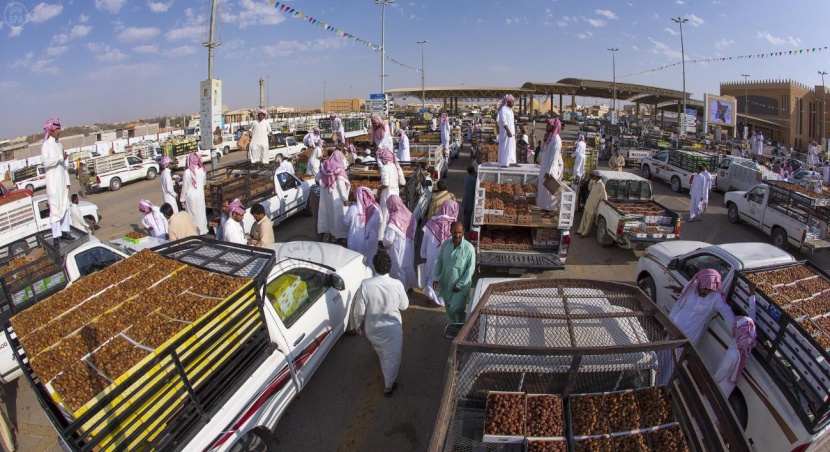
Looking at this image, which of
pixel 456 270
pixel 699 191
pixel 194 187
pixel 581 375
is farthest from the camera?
pixel 699 191

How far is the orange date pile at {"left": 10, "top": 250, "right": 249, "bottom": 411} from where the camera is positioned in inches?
124

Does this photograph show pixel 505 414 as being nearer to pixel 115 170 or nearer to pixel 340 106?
pixel 115 170

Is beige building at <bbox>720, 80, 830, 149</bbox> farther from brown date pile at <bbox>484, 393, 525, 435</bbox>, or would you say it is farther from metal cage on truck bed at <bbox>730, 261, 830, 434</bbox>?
brown date pile at <bbox>484, 393, 525, 435</bbox>

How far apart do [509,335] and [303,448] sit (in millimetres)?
2331

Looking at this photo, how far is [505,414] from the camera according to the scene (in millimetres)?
3373

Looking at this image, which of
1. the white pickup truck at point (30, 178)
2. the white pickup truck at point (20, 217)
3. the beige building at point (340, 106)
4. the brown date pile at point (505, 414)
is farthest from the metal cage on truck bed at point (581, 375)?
the beige building at point (340, 106)

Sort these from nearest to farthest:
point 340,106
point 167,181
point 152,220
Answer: point 152,220 < point 167,181 < point 340,106

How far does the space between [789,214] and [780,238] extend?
2.10ft

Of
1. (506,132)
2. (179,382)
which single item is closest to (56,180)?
(179,382)

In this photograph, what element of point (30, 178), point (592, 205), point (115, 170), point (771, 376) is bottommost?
point (771, 376)

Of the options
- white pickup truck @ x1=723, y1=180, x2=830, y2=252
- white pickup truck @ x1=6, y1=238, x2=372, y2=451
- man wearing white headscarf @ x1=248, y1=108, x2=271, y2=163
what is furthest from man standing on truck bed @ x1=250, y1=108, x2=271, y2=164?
white pickup truck @ x1=723, y1=180, x2=830, y2=252

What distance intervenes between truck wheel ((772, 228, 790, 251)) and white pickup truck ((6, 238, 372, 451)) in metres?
10.9

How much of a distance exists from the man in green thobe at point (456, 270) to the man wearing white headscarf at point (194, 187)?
6.12 metres

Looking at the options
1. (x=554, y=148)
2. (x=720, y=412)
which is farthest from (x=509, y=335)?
(x=554, y=148)
